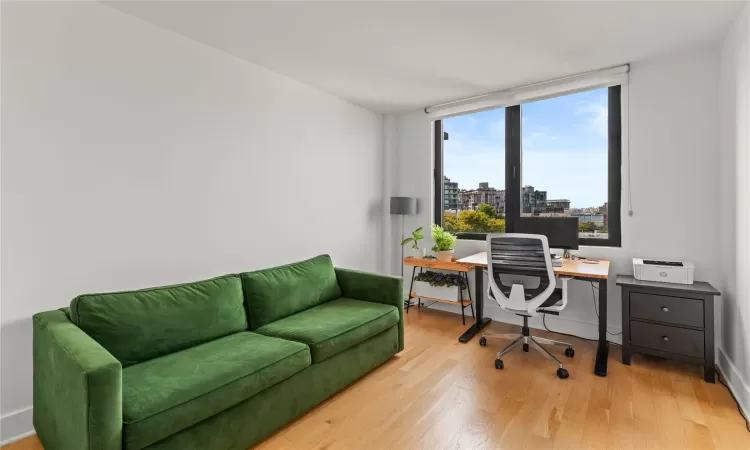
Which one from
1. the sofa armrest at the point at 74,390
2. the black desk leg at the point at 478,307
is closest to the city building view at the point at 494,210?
the black desk leg at the point at 478,307

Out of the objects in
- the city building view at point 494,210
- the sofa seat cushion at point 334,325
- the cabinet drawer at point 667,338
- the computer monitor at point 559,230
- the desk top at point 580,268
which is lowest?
the cabinet drawer at point 667,338

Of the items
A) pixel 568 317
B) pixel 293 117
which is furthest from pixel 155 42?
pixel 568 317

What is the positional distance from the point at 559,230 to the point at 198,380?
3078mm

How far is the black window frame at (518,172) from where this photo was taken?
3.39 m

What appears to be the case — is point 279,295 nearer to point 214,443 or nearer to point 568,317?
point 214,443

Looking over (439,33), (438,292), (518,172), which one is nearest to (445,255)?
(438,292)

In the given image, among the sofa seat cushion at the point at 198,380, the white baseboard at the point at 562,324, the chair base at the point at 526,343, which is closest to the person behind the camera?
the sofa seat cushion at the point at 198,380

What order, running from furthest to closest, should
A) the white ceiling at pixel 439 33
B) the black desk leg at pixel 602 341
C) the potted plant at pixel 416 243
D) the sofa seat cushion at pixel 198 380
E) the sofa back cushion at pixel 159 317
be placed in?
the potted plant at pixel 416 243, the black desk leg at pixel 602 341, the white ceiling at pixel 439 33, the sofa back cushion at pixel 159 317, the sofa seat cushion at pixel 198 380

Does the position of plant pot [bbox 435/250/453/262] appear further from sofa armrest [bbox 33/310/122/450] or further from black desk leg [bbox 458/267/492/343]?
sofa armrest [bbox 33/310/122/450]

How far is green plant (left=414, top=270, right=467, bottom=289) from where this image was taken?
13.4 feet

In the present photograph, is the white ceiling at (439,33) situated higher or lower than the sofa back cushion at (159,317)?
higher

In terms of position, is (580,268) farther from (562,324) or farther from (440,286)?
(440,286)

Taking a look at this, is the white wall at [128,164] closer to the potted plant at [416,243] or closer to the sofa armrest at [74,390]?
the sofa armrest at [74,390]

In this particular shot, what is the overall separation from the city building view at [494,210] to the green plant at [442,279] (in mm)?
613
